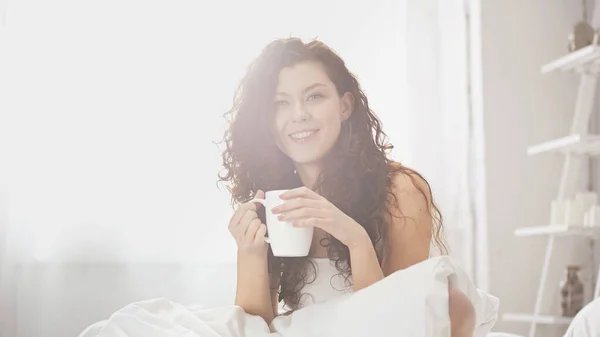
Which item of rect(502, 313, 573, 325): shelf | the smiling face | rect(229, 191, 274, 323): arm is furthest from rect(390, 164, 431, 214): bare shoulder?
rect(502, 313, 573, 325): shelf

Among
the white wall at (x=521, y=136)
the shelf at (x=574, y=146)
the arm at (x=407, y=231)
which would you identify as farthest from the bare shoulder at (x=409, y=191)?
the white wall at (x=521, y=136)

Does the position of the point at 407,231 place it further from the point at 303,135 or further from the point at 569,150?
the point at 569,150

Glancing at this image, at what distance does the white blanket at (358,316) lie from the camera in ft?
2.75

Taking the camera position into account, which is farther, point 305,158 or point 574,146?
point 574,146

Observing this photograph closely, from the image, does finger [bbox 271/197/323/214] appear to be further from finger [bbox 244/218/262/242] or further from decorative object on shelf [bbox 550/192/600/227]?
decorative object on shelf [bbox 550/192/600/227]

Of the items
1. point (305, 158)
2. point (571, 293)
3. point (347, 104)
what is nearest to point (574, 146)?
point (571, 293)

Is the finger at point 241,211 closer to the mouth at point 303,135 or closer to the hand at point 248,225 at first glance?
the hand at point 248,225

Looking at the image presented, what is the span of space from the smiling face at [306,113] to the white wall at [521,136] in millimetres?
1357

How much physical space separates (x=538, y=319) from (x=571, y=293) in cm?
14

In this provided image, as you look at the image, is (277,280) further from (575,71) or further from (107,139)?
(575,71)

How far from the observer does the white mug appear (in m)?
1.00

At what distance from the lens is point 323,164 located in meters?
1.31

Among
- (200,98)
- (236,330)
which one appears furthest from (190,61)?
(236,330)

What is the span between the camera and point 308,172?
133cm
